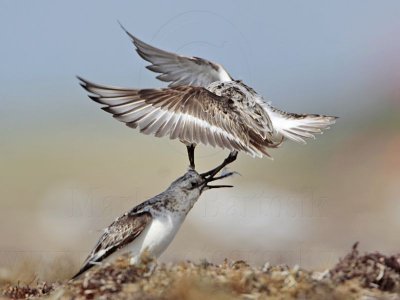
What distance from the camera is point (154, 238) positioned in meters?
9.84

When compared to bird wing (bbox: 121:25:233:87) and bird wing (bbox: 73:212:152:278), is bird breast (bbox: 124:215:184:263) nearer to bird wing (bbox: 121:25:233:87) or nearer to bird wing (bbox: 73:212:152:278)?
bird wing (bbox: 73:212:152:278)

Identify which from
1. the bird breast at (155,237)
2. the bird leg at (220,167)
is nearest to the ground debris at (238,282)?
the bird breast at (155,237)

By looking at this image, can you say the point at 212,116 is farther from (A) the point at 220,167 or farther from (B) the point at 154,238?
(B) the point at 154,238

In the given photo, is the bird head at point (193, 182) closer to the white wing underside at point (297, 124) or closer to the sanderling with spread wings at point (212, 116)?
the sanderling with spread wings at point (212, 116)

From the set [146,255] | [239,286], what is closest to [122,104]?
[146,255]

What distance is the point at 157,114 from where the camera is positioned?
10.7 m

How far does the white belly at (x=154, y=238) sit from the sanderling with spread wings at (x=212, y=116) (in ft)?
3.18

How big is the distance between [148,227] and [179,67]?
423 centimetres

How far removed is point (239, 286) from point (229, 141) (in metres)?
2.78

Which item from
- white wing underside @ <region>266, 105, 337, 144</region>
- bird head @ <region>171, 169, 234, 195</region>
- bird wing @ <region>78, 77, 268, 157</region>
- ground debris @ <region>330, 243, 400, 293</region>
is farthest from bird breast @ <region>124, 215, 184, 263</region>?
white wing underside @ <region>266, 105, 337, 144</region>

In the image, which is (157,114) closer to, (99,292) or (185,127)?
(185,127)

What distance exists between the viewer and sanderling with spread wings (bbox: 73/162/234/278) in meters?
9.84

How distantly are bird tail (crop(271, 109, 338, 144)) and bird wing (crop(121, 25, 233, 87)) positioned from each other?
1.44m

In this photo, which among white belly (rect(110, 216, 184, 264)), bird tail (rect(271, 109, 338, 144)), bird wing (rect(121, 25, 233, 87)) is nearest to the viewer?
white belly (rect(110, 216, 184, 264))
